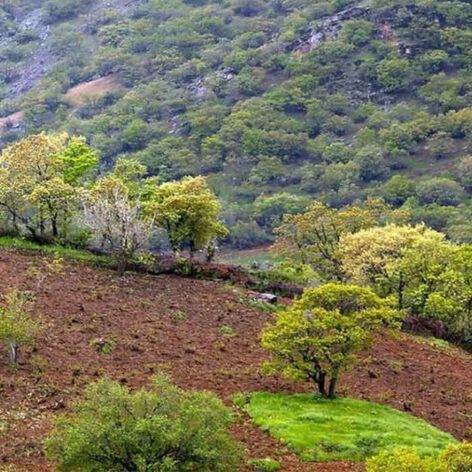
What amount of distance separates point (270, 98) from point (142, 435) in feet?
371

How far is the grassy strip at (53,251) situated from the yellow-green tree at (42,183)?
0.79 meters

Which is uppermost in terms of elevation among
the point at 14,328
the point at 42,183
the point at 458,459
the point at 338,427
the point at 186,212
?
the point at 42,183

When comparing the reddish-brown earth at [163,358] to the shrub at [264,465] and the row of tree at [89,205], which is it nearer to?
the shrub at [264,465]

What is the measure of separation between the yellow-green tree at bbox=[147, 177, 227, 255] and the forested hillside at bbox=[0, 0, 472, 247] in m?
41.8

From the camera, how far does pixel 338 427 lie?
2250 centimetres

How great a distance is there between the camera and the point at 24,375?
23953 millimetres

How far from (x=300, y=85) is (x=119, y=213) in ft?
311

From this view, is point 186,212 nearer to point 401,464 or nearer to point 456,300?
point 456,300

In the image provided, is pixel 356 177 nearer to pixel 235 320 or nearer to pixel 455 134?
pixel 455 134

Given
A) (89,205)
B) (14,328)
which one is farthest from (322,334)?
(89,205)

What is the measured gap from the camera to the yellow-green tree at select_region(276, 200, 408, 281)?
161 ft

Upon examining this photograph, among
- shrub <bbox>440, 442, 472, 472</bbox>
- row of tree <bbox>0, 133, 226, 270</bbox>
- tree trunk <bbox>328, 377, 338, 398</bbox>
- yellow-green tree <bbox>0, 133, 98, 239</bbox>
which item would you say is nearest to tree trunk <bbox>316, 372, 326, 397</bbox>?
tree trunk <bbox>328, 377, 338, 398</bbox>

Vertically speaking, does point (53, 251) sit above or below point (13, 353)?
above

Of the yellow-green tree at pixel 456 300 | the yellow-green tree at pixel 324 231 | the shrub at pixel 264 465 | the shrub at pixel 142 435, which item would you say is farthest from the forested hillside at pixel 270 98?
the shrub at pixel 142 435
